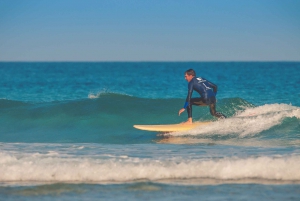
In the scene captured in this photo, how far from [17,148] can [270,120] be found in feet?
20.6

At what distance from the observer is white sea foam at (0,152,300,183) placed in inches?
356

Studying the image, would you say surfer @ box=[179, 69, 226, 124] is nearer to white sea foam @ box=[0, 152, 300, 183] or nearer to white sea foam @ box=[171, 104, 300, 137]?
white sea foam @ box=[171, 104, 300, 137]

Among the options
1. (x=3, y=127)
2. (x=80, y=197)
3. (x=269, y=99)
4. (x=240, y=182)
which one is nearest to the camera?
(x=80, y=197)

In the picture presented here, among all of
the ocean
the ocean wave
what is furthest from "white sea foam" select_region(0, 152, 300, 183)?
the ocean wave

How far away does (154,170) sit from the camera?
9.18m

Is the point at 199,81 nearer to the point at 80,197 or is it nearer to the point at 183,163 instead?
the point at 183,163

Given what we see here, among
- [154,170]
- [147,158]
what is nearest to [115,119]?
[147,158]

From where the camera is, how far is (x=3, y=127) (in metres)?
16.5

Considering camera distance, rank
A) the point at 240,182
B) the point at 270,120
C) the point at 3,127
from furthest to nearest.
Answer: the point at 3,127 < the point at 270,120 < the point at 240,182

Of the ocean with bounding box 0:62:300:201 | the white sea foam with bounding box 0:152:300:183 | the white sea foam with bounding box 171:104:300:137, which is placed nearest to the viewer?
the ocean with bounding box 0:62:300:201

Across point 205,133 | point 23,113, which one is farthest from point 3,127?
point 205,133

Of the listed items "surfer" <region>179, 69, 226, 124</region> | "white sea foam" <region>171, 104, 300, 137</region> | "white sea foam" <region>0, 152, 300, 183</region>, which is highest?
"surfer" <region>179, 69, 226, 124</region>

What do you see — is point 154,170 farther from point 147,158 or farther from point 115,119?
point 115,119

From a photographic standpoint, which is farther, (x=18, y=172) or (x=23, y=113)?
(x=23, y=113)
